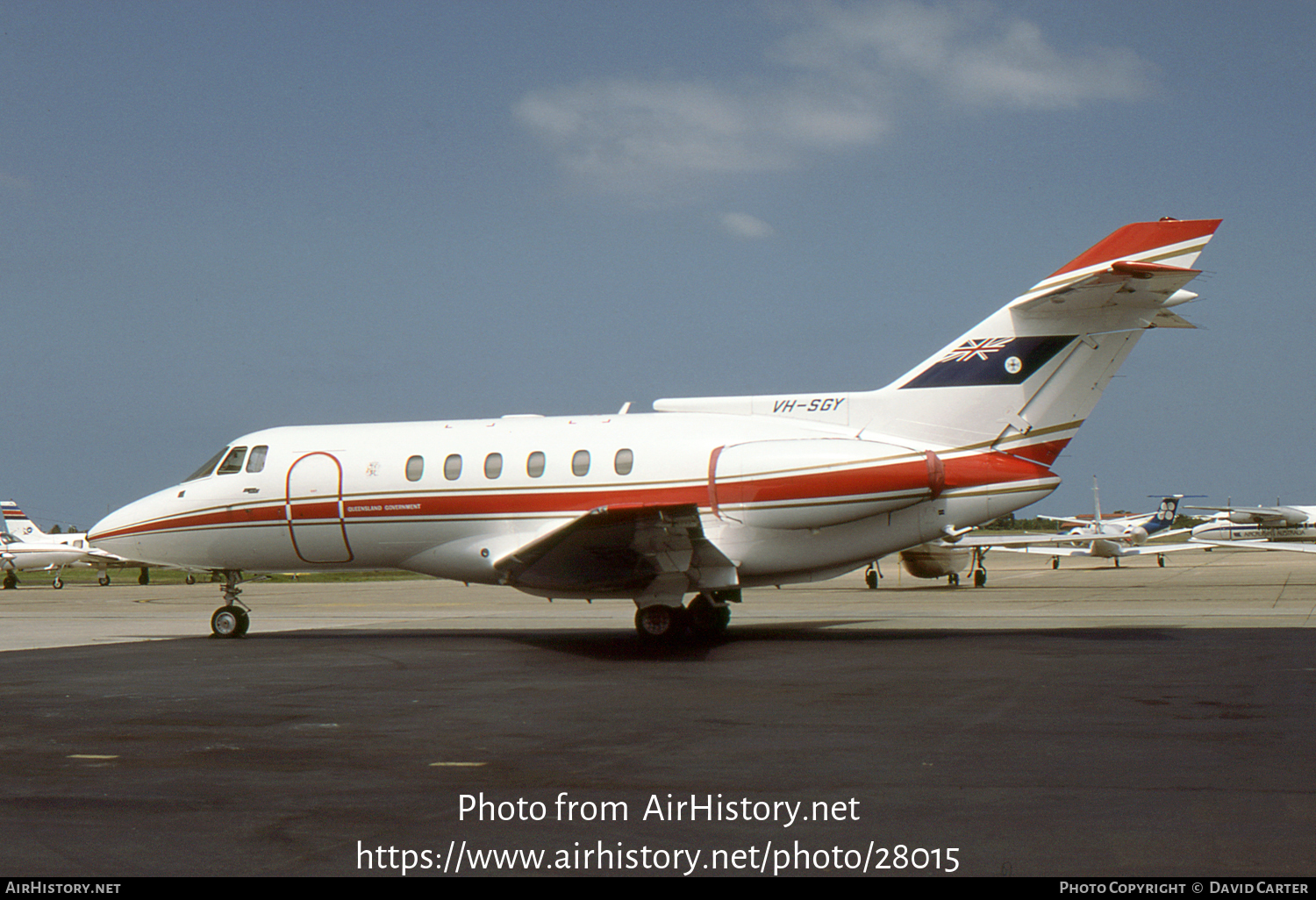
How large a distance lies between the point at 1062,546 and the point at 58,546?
47.1 meters

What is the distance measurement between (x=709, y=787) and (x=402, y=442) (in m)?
12.0

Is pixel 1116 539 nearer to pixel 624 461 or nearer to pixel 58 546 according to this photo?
pixel 624 461

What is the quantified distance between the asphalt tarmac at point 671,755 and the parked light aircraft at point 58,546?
34.6 metres

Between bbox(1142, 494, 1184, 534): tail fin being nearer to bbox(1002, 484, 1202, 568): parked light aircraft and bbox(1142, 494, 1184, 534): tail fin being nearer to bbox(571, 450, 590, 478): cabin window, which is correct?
bbox(1002, 484, 1202, 568): parked light aircraft

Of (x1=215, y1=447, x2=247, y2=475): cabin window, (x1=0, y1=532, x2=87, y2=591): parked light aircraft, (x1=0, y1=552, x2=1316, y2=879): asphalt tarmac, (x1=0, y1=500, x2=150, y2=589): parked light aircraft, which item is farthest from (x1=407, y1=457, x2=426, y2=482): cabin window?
(x1=0, y1=532, x2=87, y2=591): parked light aircraft

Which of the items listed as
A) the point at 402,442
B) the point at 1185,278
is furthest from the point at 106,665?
the point at 1185,278

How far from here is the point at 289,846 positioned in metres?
5.32

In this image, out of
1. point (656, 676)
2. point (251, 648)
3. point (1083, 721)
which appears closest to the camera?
point (1083, 721)

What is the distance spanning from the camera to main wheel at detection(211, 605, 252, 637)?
18.2 meters

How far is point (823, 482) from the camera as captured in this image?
1521 cm

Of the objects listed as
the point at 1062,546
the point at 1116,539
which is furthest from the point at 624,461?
the point at 1062,546
